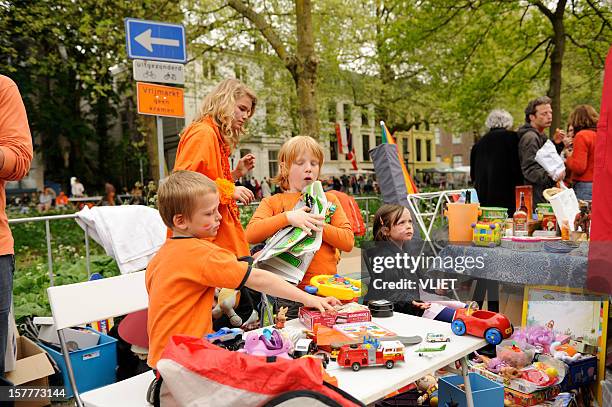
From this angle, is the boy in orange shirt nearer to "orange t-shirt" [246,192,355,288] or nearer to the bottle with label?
"orange t-shirt" [246,192,355,288]

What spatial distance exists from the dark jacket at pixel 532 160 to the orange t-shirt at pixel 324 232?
2.41 meters

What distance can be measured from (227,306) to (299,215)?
1.93ft

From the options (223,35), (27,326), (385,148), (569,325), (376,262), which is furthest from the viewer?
(223,35)

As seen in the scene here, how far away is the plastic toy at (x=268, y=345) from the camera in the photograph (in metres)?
1.61

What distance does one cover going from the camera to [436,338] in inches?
73.4

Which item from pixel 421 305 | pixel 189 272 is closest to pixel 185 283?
pixel 189 272

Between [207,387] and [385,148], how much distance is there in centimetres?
488

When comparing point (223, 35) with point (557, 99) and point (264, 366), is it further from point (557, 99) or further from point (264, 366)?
point (264, 366)

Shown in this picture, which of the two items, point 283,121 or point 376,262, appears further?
point 283,121

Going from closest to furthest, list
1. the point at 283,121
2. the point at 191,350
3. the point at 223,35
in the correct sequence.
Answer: the point at 191,350 < the point at 223,35 < the point at 283,121

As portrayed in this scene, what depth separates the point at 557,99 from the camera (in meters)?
10.0

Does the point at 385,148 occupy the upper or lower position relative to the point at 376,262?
upper

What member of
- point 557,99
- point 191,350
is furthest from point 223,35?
point 191,350

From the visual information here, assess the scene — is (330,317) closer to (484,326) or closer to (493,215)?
(484,326)
